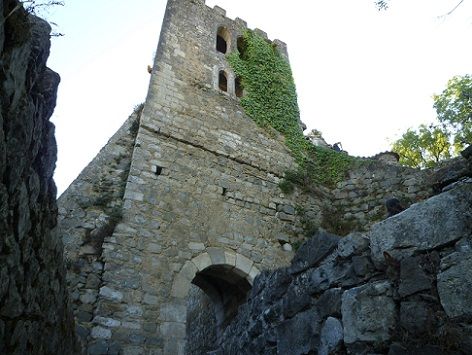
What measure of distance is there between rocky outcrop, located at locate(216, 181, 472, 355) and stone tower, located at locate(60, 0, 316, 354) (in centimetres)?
351

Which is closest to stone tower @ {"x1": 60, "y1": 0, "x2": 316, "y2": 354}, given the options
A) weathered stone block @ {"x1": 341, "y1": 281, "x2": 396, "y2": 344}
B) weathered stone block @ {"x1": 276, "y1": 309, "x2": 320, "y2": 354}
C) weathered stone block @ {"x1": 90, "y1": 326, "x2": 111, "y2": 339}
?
weathered stone block @ {"x1": 90, "y1": 326, "x2": 111, "y2": 339}

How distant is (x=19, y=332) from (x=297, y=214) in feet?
23.9

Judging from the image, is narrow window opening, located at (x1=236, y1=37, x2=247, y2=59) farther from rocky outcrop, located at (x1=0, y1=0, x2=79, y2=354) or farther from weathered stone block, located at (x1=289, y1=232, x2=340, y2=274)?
rocky outcrop, located at (x1=0, y1=0, x2=79, y2=354)

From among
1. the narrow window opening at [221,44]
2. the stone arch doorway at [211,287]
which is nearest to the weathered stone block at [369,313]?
the stone arch doorway at [211,287]

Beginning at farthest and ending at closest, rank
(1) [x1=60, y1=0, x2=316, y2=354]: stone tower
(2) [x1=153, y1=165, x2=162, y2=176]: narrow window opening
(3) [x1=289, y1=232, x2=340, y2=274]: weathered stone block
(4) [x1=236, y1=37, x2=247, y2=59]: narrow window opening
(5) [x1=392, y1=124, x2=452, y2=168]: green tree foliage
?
(5) [x1=392, y1=124, x2=452, y2=168]: green tree foliage
(4) [x1=236, y1=37, x2=247, y2=59]: narrow window opening
(2) [x1=153, y1=165, x2=162, y2=176]: narrow window opening
(1) [x1=60, y1=0, x2=316, y2=354]: stone tower
(3) [x1=289, y1=232, x2=340, y2=274]: weathered stone block

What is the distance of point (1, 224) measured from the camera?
1.92 meters

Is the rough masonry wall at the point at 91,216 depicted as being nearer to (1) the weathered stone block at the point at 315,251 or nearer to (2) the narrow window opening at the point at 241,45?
(1) the weathered stone block at the point at 315,251

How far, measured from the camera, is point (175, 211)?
25.2 feet

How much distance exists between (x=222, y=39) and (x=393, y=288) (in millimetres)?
11720

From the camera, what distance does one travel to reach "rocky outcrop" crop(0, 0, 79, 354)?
190 centimetres

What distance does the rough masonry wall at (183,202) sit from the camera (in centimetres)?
636

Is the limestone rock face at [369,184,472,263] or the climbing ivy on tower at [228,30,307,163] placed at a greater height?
the climbing ivy on tower at [228,30,307,163]

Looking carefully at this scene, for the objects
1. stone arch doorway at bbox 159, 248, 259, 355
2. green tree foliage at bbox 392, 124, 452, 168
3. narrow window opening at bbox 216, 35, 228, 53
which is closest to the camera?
stone arch doorway at bbox 159, 248, 259, 355

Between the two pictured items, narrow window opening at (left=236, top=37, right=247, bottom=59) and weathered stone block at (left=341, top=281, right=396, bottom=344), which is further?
narrow window opening at (left=236, top=37, right=247, bottom=59)
